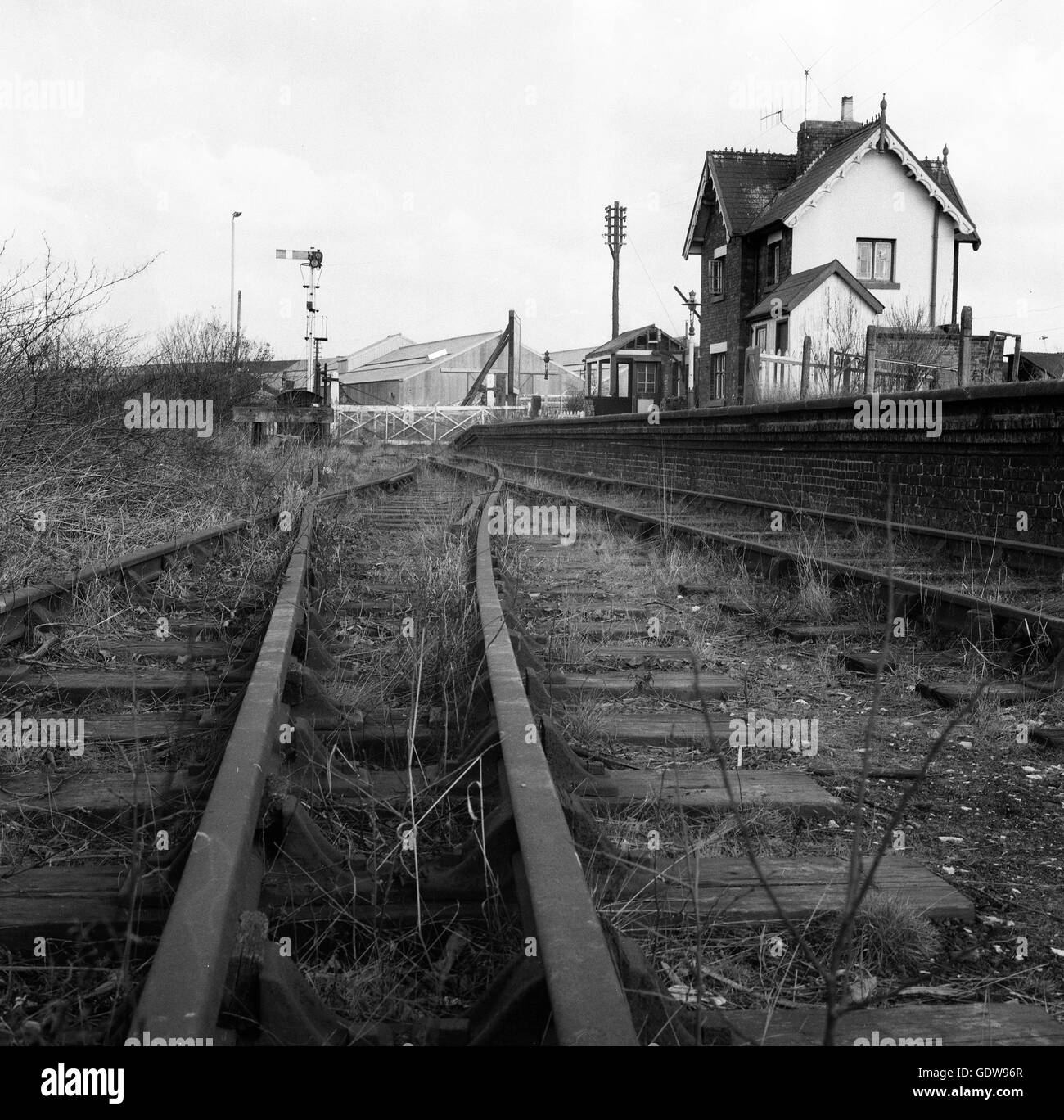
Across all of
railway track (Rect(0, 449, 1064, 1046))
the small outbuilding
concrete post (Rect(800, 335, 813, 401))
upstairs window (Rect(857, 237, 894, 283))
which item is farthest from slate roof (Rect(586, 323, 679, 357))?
railway track (Rect(0, 449, 1064, 1046))

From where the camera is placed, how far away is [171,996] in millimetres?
1624

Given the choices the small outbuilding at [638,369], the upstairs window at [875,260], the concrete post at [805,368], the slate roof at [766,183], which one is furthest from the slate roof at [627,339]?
the concrete post at [805,368]

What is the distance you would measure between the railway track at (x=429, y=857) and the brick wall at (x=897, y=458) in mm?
2890

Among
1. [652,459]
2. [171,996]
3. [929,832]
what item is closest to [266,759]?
[171,996]

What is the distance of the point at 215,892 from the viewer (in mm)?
1945

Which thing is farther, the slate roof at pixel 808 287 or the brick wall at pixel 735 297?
the brick wall at pixel 735 297

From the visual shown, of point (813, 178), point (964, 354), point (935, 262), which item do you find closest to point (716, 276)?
point (813, 178)

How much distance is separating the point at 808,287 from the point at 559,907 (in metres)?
29.7

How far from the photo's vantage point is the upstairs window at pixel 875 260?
108 feet

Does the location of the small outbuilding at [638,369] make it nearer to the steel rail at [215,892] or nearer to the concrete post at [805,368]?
the concrete post at [805,368]

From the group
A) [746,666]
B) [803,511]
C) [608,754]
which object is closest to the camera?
[608,754]

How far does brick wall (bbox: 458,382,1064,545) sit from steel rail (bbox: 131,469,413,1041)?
155 inches
